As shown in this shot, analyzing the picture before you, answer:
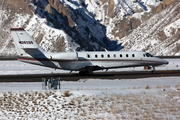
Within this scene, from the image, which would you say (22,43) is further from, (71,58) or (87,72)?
(87,72)

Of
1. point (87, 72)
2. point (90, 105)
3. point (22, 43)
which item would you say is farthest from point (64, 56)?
point (90, 105)

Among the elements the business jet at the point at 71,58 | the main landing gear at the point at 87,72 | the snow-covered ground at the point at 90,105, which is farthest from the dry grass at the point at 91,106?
the main landing gear at the point at 87,72

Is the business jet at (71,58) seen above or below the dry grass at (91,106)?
above

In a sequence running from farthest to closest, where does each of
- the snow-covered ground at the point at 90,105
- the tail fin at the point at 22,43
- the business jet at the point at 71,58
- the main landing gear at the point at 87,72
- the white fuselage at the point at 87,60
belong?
the main landing gear at the point at 87,72 → the white fuselage at the point at 87,60 → the business jet at the point at 71,58 → the tail fin at the point at 22,43 → the snow-covered ground at the point at 90,105

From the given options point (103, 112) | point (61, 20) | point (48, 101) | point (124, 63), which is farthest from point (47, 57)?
point (61, 20)

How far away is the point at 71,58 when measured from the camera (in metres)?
30.6

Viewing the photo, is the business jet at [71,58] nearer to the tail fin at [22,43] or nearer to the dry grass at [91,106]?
the tail fin at [22,43]

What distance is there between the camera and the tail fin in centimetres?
2967

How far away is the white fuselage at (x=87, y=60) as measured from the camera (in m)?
30.2

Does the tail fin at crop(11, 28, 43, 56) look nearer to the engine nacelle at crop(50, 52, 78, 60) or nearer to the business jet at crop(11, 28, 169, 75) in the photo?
the business jet at crop(11, 28, 169, 75)

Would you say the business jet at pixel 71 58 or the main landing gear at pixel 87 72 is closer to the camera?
the business jet at pixel 71 58

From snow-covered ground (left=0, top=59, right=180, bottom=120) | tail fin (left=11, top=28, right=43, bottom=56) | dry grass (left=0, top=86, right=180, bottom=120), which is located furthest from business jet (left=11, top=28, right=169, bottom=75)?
dry grass (left=0, top=86, right=180, bottom=120)

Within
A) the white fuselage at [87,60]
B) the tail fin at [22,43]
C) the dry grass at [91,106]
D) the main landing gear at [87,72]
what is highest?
the tail fin at [22,43]

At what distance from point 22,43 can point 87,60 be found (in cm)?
707
